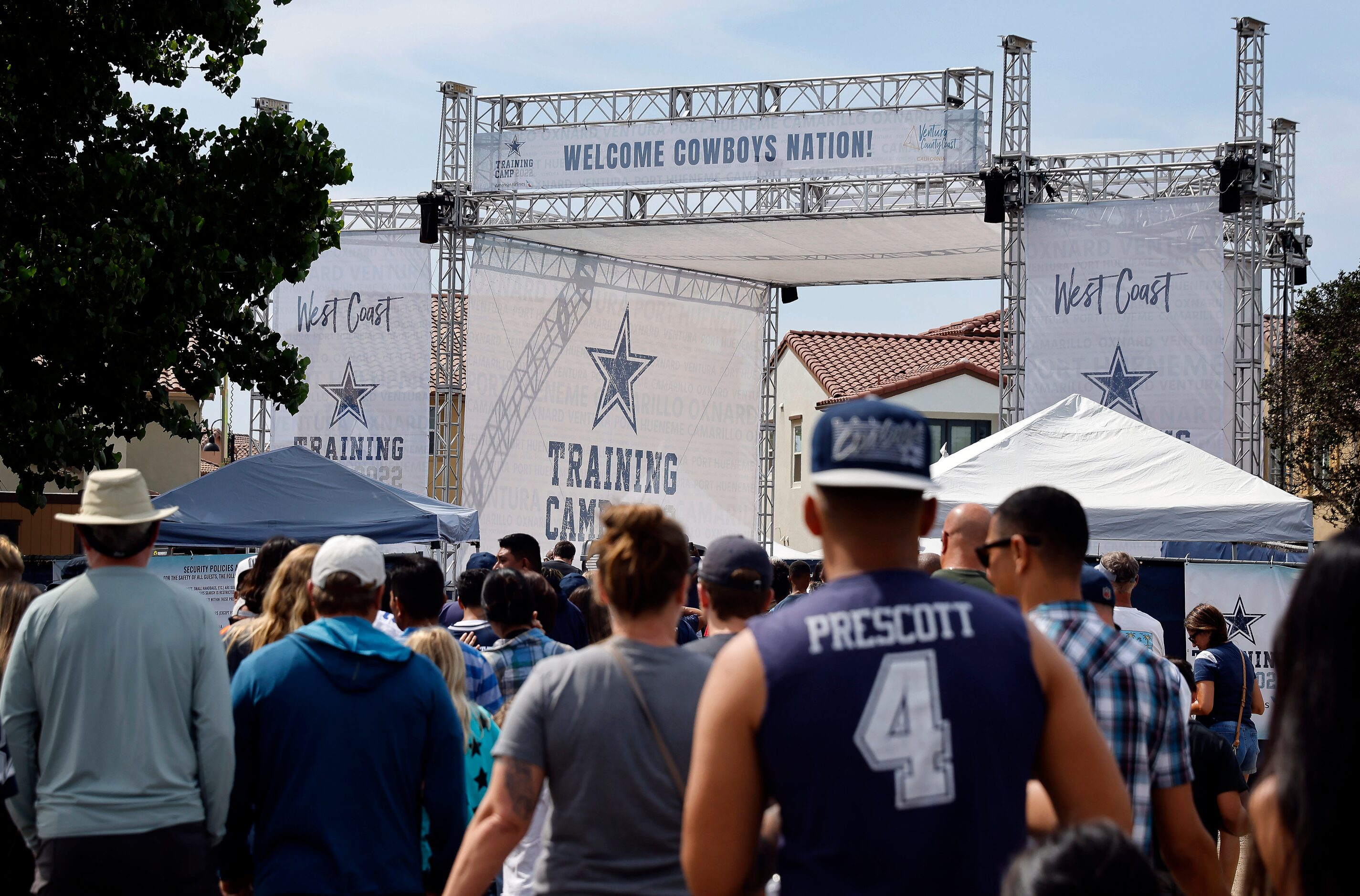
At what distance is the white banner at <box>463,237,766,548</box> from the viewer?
17.6 metres

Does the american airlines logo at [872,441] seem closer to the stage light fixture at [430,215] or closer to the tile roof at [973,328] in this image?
the stage light fixture at [430,215]

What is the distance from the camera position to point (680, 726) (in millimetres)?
2936

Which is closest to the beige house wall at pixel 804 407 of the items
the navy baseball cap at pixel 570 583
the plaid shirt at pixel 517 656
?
the navy baseball cap at pixel 570 583

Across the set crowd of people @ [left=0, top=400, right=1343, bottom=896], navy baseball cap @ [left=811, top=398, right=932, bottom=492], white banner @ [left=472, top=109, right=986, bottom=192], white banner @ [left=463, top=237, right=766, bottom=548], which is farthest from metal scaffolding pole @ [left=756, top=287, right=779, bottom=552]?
navy baseball cap @ [left=811, top=398, right=932, bottom=492]

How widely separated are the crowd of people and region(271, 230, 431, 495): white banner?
12.4 metres

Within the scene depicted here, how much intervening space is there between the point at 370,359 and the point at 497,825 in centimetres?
1547

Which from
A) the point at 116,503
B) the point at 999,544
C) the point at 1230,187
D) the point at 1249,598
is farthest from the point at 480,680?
the point at 1230,187

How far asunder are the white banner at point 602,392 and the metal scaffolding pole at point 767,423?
14cm

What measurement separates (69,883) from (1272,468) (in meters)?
20.5

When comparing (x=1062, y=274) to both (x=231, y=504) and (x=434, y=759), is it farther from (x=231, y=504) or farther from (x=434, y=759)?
(x=434, y=759)

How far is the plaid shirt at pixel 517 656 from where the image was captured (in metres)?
4.99

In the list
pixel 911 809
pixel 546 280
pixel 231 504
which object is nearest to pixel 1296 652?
pixel 911 809

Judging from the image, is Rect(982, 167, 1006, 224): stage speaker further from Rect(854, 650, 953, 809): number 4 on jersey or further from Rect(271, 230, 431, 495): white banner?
Rect(854, 650, 953, 809): number 4 on jersey

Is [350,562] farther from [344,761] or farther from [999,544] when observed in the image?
[999,544]
